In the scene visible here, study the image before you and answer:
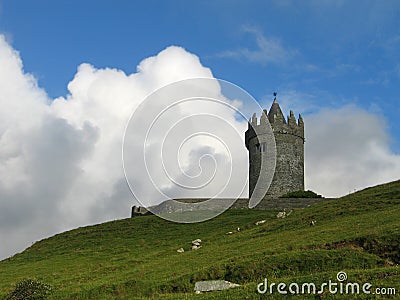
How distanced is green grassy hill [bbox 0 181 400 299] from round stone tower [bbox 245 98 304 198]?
24105 mm

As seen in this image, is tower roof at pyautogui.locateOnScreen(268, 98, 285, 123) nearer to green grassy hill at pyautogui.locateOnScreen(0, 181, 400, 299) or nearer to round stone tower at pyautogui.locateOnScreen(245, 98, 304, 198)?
round stone tower at pyautogui.locateOnScreen(245, 98, 304, 198)

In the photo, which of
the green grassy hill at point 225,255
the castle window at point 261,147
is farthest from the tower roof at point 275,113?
the green grassy hill at point 225,255

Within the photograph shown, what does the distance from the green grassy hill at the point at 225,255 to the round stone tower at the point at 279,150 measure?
79.1 feet

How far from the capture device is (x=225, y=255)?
115 ft

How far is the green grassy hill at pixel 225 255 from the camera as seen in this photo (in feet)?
91.2

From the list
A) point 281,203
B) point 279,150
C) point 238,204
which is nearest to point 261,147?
point 279,150

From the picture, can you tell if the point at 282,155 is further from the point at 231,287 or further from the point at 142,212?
the point at 231,287

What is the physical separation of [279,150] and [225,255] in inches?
2156

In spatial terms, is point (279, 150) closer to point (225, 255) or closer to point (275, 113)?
point (275, 113)

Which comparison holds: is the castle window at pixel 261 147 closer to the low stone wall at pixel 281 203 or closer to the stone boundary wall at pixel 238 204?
the stone boundary wall at pixel 238 204

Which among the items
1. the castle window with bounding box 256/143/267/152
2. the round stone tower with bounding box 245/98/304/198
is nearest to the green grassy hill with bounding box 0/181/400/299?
the round stone tower with bounding box 245/98/304/198

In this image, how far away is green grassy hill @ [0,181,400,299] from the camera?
1094 inches

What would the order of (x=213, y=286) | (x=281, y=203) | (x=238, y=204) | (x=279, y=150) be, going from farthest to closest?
1. (x=279, y=150)
2. (x=238, y=204)
3. (x=281, y=203)
4. (x=213, y=286)

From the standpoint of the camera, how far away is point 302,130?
9131cm
